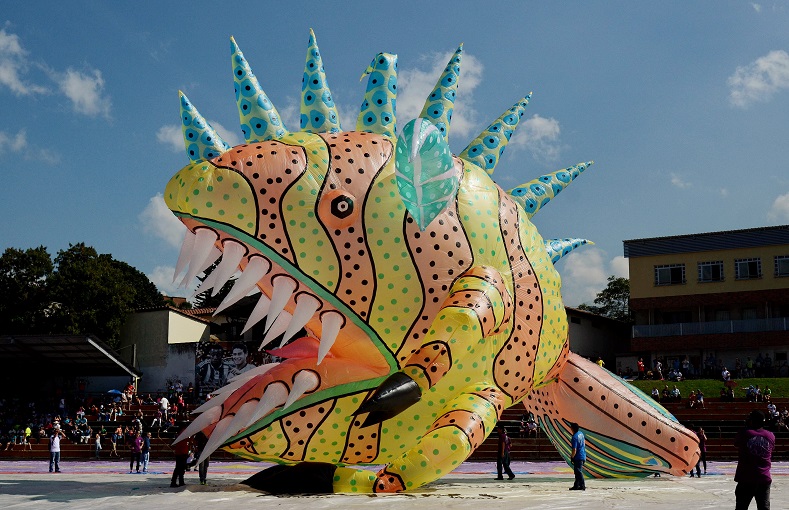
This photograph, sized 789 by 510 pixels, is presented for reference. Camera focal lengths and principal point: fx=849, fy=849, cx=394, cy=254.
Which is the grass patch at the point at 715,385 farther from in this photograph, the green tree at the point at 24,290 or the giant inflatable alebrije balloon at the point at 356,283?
the green tree at the point at 24,290

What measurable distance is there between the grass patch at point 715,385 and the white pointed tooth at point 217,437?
80.2 ft

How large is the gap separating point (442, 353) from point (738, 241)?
31775 mm

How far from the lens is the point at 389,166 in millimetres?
11938

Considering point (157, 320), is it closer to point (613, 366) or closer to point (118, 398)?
point (118, 398)

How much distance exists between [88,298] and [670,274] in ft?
93.8

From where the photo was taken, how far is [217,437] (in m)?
11.3

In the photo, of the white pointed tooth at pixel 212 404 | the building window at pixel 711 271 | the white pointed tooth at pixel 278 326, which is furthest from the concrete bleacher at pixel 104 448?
the building window at pixel 711 271

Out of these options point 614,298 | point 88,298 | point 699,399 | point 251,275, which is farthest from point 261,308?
point 614,298

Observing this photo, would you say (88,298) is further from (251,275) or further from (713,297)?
(251,275)

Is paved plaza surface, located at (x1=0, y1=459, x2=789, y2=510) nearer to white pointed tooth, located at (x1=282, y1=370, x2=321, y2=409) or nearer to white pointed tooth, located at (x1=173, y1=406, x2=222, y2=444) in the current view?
white pointed tooth, located at (x1=173, y1=406, x2=222, y2=444)

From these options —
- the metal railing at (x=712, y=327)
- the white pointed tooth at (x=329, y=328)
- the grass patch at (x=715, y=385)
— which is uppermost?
the metal railing at (x=712, y=327)

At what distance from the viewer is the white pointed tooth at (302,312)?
11145 mm

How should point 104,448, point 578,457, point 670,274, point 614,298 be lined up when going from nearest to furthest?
1. point 578,457
2. point 104,448
3. point 670,274
4. point 614,298

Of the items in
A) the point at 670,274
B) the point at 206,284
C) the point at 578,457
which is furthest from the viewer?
the point at 670,274
